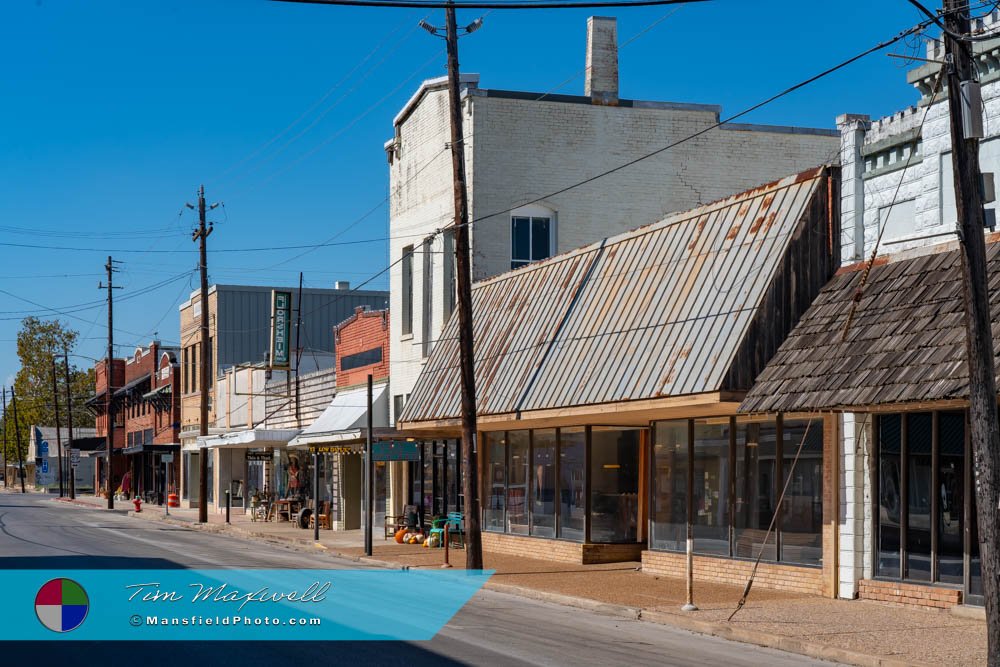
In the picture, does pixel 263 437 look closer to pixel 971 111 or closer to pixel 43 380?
pixel 971 111

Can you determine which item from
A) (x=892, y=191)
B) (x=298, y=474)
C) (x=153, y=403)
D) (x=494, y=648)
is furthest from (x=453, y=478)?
(x=153, y=403)

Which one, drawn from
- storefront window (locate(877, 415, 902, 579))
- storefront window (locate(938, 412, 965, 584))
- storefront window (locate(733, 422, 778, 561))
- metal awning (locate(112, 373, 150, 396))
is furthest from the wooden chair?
metal awning (locate(112, 373, 150, 396))

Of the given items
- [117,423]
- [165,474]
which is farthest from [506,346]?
[117,423]

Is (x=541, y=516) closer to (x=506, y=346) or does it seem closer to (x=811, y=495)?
(x=506, y=346)

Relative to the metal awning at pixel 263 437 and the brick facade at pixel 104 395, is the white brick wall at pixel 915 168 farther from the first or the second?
the brick facade at pixel 104 395

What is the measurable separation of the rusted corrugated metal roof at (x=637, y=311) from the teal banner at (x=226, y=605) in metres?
4.58

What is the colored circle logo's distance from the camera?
1445cm

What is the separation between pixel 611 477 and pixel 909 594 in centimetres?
919

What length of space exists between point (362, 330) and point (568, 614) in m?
21.9

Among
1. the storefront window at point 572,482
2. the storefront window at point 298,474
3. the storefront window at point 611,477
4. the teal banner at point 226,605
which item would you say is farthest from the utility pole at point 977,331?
the storefront window at point 298,474

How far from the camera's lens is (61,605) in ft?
50.9

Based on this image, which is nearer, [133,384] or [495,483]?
[495,483]

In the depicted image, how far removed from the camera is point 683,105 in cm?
3312

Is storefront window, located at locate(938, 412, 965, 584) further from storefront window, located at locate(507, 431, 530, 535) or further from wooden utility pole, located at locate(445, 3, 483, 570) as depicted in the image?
storefront window, located at locate(507, 431, 530, 535)
